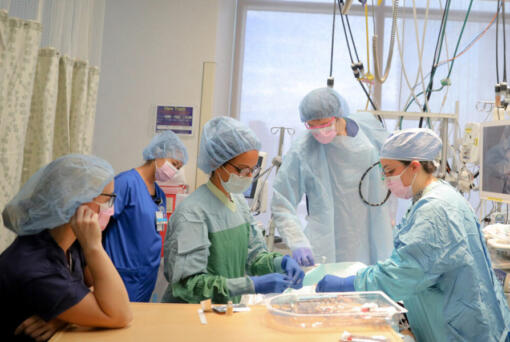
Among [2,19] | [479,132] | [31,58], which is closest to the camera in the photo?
[2,19]

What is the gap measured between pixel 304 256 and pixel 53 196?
3.63ft

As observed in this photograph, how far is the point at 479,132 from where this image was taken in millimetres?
2193

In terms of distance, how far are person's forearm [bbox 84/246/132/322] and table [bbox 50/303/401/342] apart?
5cm

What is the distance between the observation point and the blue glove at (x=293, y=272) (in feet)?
4.76

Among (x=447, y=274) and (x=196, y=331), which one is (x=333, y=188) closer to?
(x=447, y=274)

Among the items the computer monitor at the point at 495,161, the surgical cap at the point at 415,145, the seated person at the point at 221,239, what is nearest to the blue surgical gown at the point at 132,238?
the seated person at the point at 221,239

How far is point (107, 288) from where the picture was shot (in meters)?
1.07

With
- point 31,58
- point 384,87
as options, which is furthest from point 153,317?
point 384,87

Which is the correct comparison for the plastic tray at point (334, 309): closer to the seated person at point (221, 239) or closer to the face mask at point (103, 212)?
the seated person at point (221, 239)

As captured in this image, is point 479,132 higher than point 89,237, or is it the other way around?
point 479,132

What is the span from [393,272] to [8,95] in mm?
1656

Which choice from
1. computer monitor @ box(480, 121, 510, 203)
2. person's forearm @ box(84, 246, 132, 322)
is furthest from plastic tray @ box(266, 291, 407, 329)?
computer monitor @ box(480, 121, 510, 203)

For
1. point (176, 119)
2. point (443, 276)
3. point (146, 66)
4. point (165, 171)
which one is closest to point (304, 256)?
point (443, 276)

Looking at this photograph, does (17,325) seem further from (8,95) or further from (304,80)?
(304,80)
